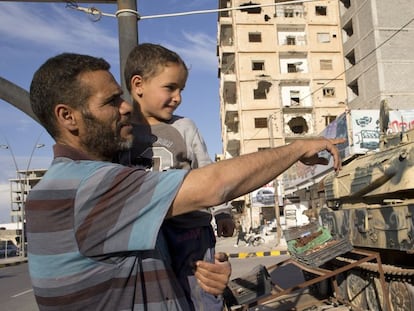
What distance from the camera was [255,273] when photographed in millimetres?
5293

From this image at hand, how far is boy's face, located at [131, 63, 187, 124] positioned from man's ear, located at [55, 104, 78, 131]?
52cm

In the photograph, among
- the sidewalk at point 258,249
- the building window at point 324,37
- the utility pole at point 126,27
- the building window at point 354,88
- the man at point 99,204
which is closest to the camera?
the man at point 99,204

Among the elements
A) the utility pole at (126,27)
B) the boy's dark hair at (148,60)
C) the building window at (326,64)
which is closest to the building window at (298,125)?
the building window at (326,64)

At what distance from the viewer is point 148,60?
6.05 ft

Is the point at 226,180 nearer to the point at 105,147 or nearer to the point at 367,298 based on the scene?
the point at 105,147

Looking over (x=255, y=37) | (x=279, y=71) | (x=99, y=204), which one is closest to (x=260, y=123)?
(x=279, y=71)

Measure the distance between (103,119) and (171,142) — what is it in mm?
428

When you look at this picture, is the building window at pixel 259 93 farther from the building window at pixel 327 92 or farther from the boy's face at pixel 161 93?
the boy's face at pixel 161 93

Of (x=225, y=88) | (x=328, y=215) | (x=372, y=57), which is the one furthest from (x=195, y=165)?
(x=225, y=88)

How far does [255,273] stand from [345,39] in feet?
105

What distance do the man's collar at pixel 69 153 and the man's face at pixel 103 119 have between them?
39mm

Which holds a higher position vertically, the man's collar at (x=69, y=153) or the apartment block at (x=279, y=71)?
the apartment block at (x=279, y=71)

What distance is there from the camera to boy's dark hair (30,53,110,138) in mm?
1354

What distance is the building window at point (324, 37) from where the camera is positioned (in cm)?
3956
